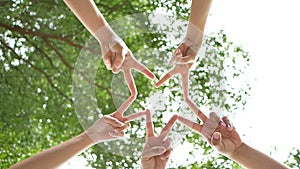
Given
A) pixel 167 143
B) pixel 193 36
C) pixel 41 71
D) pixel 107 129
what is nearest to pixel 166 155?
pixel 167 143

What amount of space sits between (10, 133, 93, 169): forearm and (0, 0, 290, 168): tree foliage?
2.99ft

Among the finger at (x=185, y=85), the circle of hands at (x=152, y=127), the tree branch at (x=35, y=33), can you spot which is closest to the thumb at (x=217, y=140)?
the circle of hands at (x=152, y=127)

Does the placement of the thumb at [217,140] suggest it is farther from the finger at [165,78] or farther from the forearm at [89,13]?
the forearm at [89,13]

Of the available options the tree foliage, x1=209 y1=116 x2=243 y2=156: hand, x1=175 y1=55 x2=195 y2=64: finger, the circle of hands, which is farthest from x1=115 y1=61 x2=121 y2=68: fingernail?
the tree foliage

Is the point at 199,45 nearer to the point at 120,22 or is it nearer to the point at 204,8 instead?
the point at 204,8

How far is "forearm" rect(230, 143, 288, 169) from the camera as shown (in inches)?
41.6

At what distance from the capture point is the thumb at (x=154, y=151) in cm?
105

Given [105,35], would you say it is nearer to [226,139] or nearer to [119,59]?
[119,59]

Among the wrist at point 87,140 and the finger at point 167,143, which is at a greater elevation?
the wrist at point 87,140

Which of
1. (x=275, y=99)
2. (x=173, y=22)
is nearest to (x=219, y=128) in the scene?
(x=173, y=22)

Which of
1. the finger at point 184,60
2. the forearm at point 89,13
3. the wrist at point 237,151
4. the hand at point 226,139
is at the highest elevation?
the forearm at point 89,13

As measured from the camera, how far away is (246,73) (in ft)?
6.66

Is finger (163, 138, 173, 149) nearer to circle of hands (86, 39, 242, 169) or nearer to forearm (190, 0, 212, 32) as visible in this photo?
circle of hands (86, 39, 242, 169)

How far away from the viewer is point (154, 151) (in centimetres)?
106
